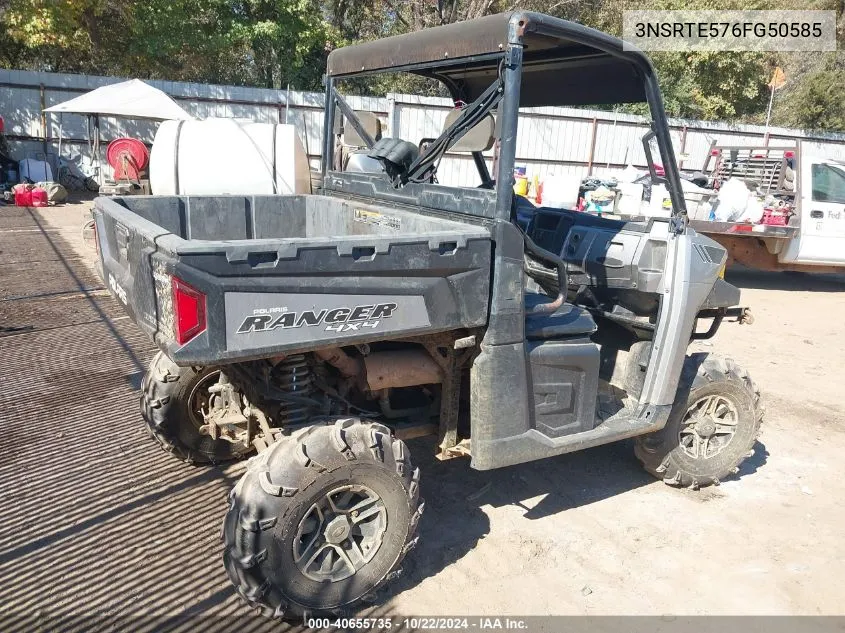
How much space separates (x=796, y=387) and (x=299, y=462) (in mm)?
5217

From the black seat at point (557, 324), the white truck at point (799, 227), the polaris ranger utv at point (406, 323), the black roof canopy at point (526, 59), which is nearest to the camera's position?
the polaris ranger utv at point (406, 323)

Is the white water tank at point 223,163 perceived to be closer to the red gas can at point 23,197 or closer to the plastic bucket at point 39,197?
the plastic bucket at point 39,197

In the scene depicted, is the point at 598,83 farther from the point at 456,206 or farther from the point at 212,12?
the point at 212,12

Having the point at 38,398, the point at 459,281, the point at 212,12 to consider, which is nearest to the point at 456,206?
the point at 459,281

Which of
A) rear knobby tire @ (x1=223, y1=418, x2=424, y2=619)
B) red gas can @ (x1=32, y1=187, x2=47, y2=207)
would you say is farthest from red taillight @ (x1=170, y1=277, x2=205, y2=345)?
red gas can @ (x1=32, y1=187, x2=47, y2=207)

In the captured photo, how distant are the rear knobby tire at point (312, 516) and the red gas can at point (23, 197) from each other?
46.3ft

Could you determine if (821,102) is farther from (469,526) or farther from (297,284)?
(297,284)

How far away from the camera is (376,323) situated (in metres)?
2.83

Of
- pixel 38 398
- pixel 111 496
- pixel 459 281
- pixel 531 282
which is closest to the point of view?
pixel 459 281

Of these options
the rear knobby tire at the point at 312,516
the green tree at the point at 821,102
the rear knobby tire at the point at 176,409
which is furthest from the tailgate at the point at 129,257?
the green tree at the point at 821,102

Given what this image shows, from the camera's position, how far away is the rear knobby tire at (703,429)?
4098 mm

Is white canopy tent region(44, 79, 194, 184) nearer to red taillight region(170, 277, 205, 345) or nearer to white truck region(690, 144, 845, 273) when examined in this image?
white truck region(690, 144, 845, 273)

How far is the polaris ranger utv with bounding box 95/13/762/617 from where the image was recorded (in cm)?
269

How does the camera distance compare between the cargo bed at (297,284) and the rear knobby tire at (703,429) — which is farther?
the rear knobby tire at (703,429)
